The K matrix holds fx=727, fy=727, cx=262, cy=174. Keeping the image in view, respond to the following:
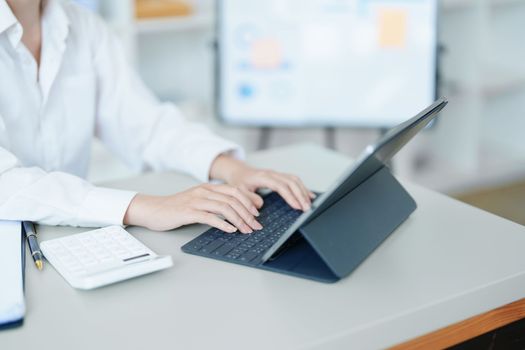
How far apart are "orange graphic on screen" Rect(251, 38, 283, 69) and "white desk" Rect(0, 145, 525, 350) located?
1438 mm

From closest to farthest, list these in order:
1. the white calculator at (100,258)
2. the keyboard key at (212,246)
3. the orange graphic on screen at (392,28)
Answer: the white calculator at (100,258)
the keyboard key at (212,246)
the orange graphic on screen at (392,28)

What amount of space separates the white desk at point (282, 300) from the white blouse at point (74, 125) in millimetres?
156

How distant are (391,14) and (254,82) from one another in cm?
50

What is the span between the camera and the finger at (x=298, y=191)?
Result: 1.14 meters

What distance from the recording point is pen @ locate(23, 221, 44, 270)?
0.97 metres

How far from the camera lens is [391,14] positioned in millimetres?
2355

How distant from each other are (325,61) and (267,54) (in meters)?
0.20

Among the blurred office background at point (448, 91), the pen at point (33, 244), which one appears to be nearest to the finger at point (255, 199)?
the pen at point (33, 244)

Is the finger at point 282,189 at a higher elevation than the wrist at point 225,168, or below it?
higher

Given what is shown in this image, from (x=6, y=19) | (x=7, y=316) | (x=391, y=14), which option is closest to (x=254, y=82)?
(x=391, y=14)

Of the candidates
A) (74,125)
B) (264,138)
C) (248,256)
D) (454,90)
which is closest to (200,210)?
(248,256)

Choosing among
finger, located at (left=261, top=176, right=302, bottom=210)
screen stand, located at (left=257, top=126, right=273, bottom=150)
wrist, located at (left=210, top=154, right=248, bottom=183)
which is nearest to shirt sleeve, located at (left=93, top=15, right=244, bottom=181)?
wrist, located at (left=210, top=154, right=248, bottom=183)

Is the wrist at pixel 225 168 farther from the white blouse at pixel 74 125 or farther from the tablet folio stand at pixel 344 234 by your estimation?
the tablet folio stand at pixel 344 234

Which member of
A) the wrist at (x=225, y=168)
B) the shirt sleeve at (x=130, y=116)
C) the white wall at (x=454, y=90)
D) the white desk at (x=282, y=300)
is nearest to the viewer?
the white desk at (x=282, y=300)
